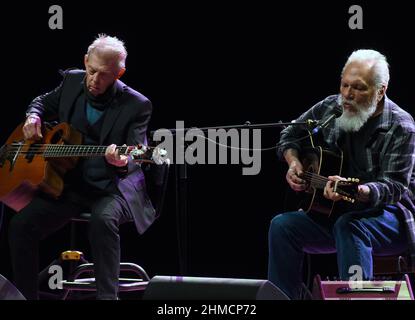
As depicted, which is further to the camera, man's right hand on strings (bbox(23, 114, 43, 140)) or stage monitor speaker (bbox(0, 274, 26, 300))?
man's right hand on strings (bbox(23, 114, 43, 140))

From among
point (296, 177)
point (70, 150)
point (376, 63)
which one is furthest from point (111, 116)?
point (376, 63)

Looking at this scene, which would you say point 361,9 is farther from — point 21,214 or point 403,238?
point 21,214

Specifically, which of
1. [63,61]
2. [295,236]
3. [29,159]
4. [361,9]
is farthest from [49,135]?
[361,9]

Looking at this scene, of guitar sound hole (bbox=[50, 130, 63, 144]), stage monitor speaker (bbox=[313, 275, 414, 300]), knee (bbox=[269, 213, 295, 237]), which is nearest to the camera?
stage monitor speaker (bbox=[313, 275, 414, 300])

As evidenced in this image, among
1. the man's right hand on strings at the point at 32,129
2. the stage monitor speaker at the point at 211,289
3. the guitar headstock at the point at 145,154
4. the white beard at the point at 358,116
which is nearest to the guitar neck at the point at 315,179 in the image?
the white beard at the point at 358,116

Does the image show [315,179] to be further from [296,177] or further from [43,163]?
[43,163]

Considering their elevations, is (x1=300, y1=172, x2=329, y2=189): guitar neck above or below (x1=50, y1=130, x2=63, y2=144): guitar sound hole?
below

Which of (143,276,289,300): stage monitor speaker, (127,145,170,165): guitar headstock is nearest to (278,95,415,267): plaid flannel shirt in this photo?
(127,145,170,165): guitar headstock

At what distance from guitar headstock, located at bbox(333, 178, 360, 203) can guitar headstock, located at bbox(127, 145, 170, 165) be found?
86 centimetres

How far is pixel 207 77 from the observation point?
203 inches

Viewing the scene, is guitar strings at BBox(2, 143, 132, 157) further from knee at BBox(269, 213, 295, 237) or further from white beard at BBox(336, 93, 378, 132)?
white beard at BBox(336, 93, 378, 132)

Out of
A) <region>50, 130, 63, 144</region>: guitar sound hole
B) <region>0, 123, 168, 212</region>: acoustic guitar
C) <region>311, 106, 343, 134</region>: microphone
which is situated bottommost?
<region>0, 123, 168, 212</region>: acoustic guitar

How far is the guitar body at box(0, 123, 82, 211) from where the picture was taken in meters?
4.23

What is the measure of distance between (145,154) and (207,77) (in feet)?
4.55
